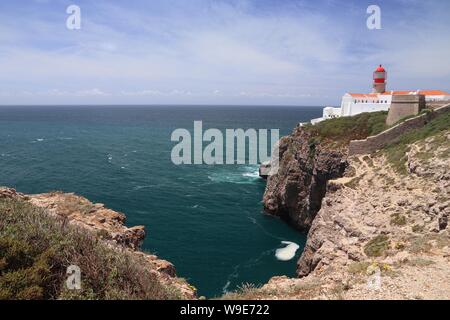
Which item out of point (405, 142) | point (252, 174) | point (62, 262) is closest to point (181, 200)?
point (252, 174)

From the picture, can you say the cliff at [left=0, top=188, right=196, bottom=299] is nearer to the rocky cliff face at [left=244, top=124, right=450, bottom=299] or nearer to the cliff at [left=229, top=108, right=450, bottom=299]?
the cliff at [left=229, top=108, right=450, bottom=299]

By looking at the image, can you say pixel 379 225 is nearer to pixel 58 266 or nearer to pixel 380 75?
pixel 58 266

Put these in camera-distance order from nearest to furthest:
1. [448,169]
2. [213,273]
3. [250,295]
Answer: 1. [250,295]
2. [448,169]
3. [213,273]

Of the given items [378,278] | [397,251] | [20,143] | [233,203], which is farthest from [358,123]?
[20,143]

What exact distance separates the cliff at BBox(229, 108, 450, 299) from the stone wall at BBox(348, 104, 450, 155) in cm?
120

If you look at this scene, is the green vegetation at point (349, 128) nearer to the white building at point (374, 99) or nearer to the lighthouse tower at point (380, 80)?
the white building at point (374, 99)

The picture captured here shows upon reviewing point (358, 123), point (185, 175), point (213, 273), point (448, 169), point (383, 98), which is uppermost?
point (383, 98)

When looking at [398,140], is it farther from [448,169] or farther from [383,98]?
[383,98]

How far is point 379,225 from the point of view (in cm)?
2255

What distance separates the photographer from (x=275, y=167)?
57.2 metres

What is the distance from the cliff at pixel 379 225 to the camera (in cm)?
1280

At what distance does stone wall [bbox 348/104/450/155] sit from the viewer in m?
36.8

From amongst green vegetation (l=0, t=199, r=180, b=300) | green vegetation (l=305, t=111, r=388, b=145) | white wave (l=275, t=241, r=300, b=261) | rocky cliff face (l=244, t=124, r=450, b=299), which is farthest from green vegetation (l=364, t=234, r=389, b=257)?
green vegetation (l=305, t=111, r=388, b=145)
